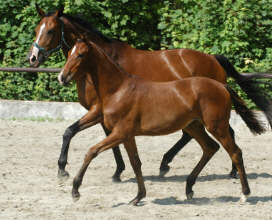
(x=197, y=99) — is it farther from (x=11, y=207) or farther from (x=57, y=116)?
(x=57, y=116)

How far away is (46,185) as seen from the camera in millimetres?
6215

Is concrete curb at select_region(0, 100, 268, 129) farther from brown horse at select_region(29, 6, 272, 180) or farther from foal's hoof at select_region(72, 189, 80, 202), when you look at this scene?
foal's hoof at select_region(72, 189, 80, 202)

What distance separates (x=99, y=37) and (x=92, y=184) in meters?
1.60

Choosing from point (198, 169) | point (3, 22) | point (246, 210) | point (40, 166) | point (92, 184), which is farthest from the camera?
point (3, 22)

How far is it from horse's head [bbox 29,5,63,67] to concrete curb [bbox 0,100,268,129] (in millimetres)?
3396

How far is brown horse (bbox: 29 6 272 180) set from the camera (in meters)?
6.21

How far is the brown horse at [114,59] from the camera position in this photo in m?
6.21

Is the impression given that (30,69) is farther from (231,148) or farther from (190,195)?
(231,148)

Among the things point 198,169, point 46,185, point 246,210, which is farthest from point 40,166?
point 246,210

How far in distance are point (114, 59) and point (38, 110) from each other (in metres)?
3.77

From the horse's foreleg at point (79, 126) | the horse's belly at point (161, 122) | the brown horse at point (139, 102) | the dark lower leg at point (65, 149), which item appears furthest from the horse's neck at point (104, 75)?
the dark lower leg at point (65, 149)

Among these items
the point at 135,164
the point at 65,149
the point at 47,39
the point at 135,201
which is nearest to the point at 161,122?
the point at 135,164

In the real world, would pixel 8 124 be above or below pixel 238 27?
below

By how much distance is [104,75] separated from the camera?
5.39m
